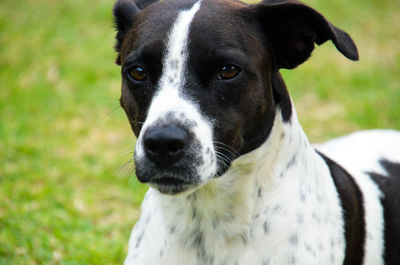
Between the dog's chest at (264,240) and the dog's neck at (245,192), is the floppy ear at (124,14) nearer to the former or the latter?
the dog's neck at (245,192)

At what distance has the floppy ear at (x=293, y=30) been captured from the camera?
2.84m

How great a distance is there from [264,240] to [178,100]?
0.91 m

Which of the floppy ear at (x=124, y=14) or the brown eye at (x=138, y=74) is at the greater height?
the floppy ear at (x=124, y=14)

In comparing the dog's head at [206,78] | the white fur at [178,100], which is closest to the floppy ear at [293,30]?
the dog's head at [206,78]

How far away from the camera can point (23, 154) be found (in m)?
6.05

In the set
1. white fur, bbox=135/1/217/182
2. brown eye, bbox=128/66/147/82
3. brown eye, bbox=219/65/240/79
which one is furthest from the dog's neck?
brown eye, bbox=128/66/147/82

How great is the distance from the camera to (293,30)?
9.87 ft

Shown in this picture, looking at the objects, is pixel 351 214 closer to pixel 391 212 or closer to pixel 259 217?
pixel 391 212

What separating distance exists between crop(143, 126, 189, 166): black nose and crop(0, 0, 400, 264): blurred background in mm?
1418

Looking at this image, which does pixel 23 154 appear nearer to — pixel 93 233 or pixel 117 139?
pixel 117 139

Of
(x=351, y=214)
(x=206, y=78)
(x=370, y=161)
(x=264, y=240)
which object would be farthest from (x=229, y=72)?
(x=370, y=161)

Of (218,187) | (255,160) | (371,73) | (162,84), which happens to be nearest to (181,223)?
(218,187)

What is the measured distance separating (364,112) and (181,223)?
4.69 metres

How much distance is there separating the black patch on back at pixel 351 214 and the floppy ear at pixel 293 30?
0.81m
